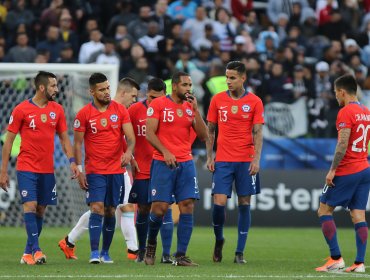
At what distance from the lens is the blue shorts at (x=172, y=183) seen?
1267 cm

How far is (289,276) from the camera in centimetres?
1145

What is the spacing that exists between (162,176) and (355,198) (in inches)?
84.7

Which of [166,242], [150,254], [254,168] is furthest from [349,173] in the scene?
[150,254]

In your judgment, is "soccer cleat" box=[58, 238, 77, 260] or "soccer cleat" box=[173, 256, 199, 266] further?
"soccer cleat" box=[58, 238, 77, 260]

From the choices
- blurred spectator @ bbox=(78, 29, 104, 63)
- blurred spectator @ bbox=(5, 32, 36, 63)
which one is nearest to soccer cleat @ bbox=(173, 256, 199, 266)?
blurred spectator @ bbox=(5, 32, 36, 63)

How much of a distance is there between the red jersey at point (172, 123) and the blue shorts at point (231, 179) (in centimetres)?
61

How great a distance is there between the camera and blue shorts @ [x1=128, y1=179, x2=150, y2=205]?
13523 millimetres

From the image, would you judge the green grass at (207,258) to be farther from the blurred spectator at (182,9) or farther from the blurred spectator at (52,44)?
the blurred spectator at (182,9)

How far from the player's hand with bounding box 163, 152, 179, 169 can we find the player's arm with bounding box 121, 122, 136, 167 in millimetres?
517

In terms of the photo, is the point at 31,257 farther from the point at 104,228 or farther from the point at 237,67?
the point at 237,67

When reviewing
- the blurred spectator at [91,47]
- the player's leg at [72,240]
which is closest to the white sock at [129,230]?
the player's leg at [72,240]

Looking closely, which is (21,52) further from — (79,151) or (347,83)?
(347,83)

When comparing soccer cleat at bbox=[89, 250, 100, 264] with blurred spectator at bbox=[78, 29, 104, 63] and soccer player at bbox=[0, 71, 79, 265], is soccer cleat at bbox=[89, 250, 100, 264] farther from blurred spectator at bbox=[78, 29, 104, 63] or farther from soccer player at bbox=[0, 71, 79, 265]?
blurred spectator at bbox=[78, 29, 104, 63]

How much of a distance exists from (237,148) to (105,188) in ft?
5.30
